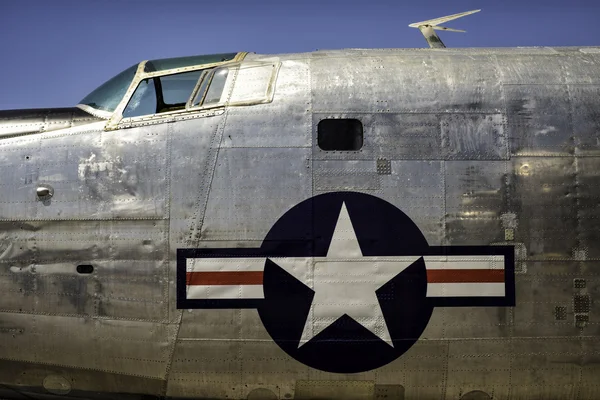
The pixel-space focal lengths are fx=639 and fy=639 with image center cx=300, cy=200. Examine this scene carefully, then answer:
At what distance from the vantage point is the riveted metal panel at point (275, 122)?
24.5ft

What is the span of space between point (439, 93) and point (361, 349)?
10.4 feet

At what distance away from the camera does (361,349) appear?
717cm

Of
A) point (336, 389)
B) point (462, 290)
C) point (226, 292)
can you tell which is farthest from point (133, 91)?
point (462, 290)

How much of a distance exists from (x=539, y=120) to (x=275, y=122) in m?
3.14

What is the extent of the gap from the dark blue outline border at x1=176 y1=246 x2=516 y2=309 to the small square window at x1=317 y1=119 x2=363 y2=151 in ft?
4.35

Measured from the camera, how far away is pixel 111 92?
26.3 feet

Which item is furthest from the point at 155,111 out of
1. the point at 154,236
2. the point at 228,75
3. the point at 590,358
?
the point at 590,358

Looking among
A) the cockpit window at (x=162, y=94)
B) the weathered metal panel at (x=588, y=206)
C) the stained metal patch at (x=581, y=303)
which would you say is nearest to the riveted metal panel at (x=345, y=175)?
the cockpit window at (x=162, y=94)

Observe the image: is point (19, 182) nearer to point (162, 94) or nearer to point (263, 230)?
point (162, 94)

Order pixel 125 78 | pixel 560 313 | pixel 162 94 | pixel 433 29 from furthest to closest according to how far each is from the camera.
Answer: pixel 433 29, pixel 125 78, pixel 162 94, pixel 560 313

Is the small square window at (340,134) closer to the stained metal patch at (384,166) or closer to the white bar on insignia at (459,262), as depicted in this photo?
the stained metal patch at (384,166)

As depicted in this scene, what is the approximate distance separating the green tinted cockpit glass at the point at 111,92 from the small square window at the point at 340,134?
255 cm

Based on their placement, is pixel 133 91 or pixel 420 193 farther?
pixel 133 91

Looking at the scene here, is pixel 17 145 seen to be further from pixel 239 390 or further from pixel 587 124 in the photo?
pixel 587 124
